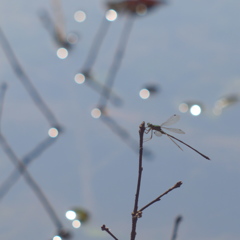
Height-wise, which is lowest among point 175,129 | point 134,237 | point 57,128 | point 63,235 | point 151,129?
point 134,237

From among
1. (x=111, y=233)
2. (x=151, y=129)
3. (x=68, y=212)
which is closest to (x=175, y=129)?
(x=151, y=129)

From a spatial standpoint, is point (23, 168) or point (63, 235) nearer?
point (23, 168)

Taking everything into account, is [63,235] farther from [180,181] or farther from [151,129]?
[180,181]

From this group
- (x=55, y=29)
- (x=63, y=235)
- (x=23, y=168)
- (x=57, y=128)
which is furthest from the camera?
(x=57, y=128)

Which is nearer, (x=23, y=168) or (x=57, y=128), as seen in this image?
(x=23, y=168)

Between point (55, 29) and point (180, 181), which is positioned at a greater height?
point (55, 29)

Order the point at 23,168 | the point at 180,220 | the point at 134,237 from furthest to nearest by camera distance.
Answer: the point at 23,168
the point at 180,220
the point at 134,237

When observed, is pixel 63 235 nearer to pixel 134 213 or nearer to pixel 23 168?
pixel 23 168

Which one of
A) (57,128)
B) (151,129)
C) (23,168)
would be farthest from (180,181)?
(57,128)

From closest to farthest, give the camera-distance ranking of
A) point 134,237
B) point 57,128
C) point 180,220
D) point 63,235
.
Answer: point 134,237 → point 180,220 → point 63,235 → point 57,128
